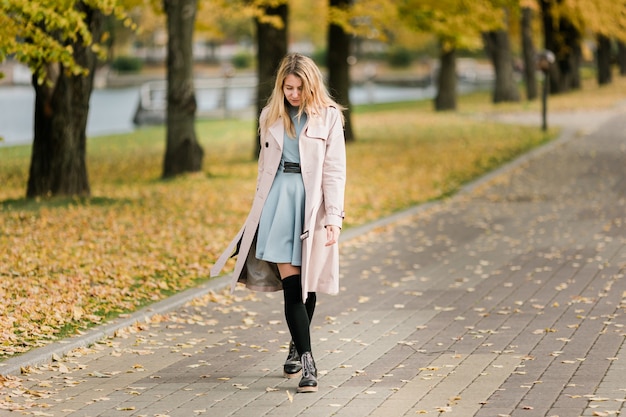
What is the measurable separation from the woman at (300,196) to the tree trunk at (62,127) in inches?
342

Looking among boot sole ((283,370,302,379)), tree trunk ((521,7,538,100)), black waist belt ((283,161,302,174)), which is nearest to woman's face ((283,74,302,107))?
black waist belt ((283,161,302,174))

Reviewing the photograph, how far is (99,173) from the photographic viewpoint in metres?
21.4

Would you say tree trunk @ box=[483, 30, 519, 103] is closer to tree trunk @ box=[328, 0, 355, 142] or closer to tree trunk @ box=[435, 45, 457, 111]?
tree trunk @ box=[435, 45, 457, 111]

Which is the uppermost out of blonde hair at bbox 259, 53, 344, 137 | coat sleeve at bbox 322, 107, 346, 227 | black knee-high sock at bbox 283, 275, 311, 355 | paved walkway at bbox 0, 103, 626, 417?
blonde hair at bbox 259, 53, 344, 137

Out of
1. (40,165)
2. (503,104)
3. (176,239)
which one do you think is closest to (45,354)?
(176,239)

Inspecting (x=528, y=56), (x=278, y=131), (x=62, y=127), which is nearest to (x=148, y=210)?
(x=62, y=127)

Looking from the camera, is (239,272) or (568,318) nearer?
(239,272)

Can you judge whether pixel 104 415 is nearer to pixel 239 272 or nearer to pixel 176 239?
pixel 239 272

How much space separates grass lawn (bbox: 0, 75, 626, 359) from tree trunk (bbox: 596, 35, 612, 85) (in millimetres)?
20345

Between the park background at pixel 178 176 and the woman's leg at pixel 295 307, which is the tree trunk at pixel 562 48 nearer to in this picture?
the park background at pixel 178 176

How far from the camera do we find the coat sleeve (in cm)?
654

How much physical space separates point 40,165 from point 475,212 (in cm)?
568

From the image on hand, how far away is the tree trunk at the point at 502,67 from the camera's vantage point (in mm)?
39156

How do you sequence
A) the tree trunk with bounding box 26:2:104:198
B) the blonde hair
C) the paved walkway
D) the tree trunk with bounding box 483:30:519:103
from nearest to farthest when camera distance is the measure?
the paved walkway < the blonde hair < the tree trunk with bounding box 26:2:104:198 < the tree trunk with bounding box 483:30:519:103
